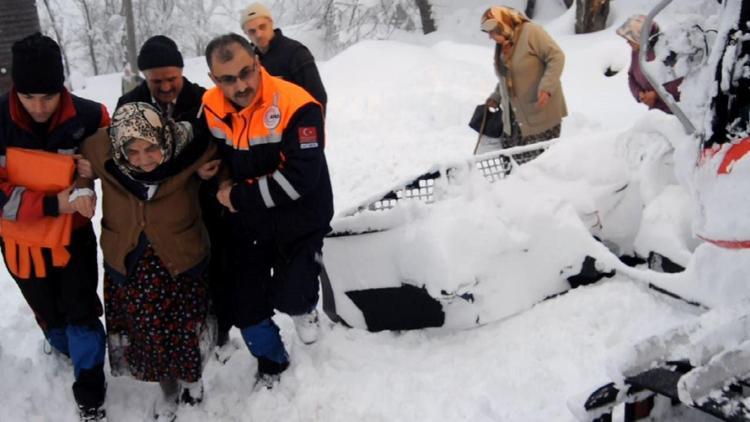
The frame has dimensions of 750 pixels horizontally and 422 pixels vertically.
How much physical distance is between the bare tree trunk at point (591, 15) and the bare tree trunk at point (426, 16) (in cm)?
667

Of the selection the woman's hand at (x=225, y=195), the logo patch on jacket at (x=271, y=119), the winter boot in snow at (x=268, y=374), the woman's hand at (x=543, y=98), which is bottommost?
the winter boot in snow at (x=268, y=374)

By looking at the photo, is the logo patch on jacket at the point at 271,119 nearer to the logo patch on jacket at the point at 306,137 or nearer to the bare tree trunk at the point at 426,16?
the logo patch on jacket at the point at 306,137

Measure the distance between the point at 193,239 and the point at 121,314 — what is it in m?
0.51

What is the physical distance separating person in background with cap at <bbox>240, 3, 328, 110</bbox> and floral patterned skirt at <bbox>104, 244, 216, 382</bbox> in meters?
1.71

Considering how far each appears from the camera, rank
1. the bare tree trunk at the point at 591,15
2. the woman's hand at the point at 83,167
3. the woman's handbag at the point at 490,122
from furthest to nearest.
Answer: the bare tree trunk at the point at 591,15, the woman's handbag at the point at 490,122, the woman's hand at the point at 83,167

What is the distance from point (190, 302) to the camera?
3211 millimetres

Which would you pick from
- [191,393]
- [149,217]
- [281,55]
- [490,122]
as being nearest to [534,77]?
[490,122]

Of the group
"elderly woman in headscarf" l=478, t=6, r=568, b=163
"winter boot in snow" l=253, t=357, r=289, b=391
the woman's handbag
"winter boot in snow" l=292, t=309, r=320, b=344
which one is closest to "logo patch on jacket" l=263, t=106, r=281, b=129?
"winter boot in snow" l=292, t=309, r=320, b=344

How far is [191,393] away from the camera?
345 centimetres

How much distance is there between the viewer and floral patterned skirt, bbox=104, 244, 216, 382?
10.2 ft

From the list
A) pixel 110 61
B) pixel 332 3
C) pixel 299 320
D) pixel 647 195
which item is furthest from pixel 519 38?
pixel 110 61

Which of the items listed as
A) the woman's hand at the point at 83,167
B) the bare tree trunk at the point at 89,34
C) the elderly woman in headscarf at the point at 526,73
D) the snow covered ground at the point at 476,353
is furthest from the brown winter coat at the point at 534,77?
the bare tree trunk at the point at 89,34

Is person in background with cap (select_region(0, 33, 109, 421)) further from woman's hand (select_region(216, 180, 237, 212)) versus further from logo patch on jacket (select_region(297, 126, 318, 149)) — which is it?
logo patch on jacket (select_region(297, 126, 318, 149))

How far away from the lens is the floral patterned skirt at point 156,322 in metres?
3.12
